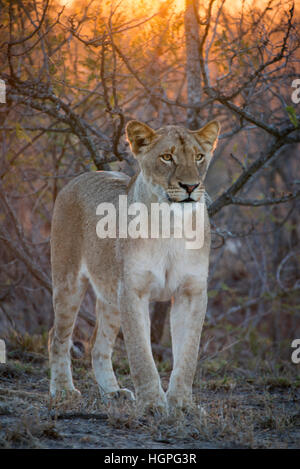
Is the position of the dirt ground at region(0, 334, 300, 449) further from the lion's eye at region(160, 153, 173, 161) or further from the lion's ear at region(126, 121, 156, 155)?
the lion's ear at region(126, 121, 156, 155)

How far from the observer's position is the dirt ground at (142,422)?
2793mm

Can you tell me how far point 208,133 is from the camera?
3836 mm

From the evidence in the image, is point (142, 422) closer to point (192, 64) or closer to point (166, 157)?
point (166, 157)

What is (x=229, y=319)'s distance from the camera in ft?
Result: 28.9

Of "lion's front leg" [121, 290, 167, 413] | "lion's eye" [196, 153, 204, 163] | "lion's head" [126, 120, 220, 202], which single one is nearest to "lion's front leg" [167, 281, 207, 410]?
"lion's front leg" [121, 290, 167, 413]

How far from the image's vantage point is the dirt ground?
2.79 metres

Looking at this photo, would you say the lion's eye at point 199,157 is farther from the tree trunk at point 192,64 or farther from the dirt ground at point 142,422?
the tree trunk at point 192,64

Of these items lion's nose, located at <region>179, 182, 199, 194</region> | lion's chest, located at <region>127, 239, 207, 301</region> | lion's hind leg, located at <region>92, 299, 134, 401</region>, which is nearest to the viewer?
lion's nose, located at <region>179, 182, 199, 194</region>

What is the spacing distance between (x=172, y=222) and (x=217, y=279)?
604 centimetres

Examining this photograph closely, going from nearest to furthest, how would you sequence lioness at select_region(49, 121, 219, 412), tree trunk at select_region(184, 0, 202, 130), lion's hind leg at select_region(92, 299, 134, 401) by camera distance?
1. lioness at select_region(49, 121, 219, 412)
2. lion's hind leg at select_region(92, 299, 134, 401)
3. tree trunk at select_region(184, 0, 202, 130)

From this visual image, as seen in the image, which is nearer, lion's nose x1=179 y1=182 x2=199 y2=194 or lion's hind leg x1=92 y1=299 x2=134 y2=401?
lion's nose x1=179 y1=182 x2=199 y2=194

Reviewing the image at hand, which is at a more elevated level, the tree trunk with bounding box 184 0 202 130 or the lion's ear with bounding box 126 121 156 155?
the tree trunk with bounding box 184 0 202 130

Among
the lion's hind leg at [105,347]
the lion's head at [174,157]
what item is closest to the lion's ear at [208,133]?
the lion's head at [174,157]
